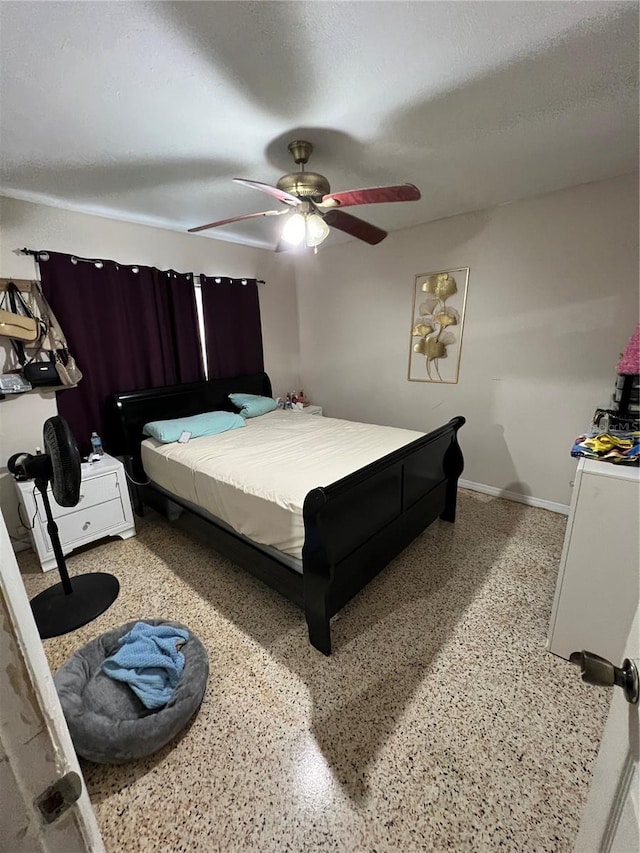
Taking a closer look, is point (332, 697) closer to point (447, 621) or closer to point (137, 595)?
point (447, 621)

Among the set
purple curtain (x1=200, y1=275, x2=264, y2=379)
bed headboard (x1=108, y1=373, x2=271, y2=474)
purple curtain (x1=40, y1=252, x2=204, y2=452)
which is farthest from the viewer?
purple curtain (x1=200, y1=275, x2=264, y2=379)

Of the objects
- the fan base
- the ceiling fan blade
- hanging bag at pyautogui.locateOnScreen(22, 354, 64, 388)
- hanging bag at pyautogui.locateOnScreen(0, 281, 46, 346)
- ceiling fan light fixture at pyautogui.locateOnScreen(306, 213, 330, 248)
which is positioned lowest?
the fan base

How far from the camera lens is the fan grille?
162 cm

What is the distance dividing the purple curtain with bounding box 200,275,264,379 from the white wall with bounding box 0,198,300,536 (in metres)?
0.14

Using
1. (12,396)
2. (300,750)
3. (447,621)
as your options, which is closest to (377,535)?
(447,621)

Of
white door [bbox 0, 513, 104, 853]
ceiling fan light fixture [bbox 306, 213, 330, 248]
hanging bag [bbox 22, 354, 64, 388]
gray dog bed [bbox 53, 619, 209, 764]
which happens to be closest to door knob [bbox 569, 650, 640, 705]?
white door [bbox 0, 513, 104, 853]

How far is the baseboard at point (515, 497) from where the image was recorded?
2.95 meters

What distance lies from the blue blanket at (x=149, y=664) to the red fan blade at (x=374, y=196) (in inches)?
90.3

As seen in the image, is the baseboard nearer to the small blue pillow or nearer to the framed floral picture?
the framed floral picture

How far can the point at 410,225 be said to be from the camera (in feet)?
10.7

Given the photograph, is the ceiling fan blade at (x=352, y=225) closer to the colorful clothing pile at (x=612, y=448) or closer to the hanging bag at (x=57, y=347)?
the colorful clothing pile at (x=612, y=448)

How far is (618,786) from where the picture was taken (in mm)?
574

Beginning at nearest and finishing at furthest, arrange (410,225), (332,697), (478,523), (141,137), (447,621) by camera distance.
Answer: (332,697) → (141,137) → (447,621) → (478,523) → (410,225)

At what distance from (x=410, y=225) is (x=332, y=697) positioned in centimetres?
361
